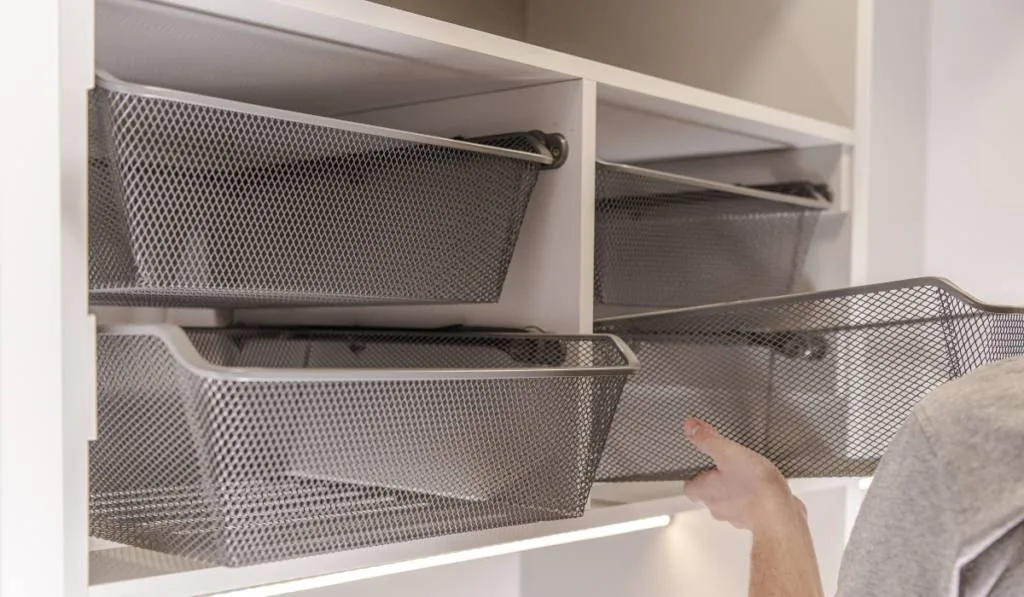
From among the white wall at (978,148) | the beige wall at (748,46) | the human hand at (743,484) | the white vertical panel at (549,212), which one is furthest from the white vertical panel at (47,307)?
the white wall at (978,148)

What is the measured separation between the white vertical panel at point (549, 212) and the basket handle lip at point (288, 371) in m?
0.18

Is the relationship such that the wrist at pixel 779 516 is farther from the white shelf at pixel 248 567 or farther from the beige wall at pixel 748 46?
the beige wall at pixel 748 46

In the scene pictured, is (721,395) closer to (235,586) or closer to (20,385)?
(235,586)

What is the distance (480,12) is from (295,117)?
0.96m

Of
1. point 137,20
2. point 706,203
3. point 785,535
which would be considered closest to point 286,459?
point 137,20

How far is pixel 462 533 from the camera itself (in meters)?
0.93

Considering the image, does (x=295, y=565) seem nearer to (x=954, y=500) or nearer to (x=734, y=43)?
(x=954, y=500)

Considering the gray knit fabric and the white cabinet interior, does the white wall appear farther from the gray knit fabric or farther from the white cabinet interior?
the gray knit fabric

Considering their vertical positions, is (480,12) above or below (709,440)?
above

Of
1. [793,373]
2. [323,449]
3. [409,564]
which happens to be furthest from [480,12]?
[323,449]

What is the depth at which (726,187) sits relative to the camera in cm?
129

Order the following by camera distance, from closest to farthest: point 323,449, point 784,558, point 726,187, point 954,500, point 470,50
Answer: point 954,500 → point 323,449 → point 470,50 → point 784,558 → point 726,187

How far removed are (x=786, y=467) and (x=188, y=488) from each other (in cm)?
65

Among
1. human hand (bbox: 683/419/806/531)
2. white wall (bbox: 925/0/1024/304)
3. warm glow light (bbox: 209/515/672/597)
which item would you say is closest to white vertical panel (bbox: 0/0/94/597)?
warm glow light (bbox: 209/515/672/597)
